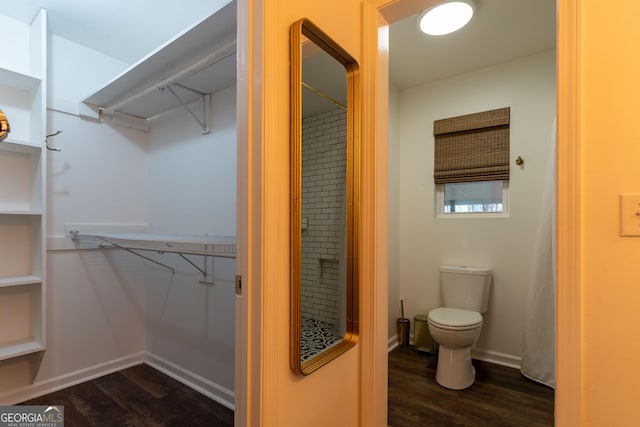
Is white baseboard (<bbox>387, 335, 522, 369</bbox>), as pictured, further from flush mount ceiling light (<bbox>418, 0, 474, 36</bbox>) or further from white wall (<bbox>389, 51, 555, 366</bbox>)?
flush mount ceiling light (<bbox>418, 0, 474, 36</bbox>)

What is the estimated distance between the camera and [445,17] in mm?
1845

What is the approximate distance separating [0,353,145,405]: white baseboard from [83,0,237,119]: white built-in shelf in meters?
1.95

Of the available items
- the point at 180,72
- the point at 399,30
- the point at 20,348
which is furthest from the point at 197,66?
the point at 20,348

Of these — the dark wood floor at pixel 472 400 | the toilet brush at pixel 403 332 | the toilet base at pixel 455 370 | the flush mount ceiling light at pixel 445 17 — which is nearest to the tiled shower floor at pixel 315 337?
the dark wood floor at pixel 472 400

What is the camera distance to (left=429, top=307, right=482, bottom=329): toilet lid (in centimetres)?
208

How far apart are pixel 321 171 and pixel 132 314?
88.2 inches

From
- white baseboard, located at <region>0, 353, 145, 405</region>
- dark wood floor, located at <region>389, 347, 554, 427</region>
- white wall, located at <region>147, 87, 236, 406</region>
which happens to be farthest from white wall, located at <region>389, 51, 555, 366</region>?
white baseboard, located at <region>0, 353, 145, 405</region>

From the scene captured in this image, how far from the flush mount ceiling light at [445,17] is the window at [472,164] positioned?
875mm

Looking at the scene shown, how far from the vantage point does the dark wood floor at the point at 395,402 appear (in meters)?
1.80

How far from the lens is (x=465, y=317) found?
2.22 metres

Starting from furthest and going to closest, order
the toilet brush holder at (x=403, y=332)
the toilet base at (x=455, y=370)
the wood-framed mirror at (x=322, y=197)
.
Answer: the toilet brush holder at (x=403, y=332) < the toilet base at (x=455, y=370) < the wood-framed mirror at (x=322, y=197)

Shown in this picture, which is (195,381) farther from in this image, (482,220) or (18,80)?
(482,220)

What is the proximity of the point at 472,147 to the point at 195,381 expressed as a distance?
280cm

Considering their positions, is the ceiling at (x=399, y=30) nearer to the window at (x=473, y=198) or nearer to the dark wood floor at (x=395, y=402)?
the window at (x=473, y=198)
